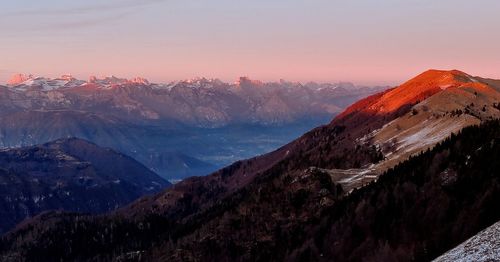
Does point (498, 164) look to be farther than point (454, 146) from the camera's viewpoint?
No

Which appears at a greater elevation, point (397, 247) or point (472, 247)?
point (472, 247)

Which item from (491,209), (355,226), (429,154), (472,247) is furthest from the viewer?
(429,154)

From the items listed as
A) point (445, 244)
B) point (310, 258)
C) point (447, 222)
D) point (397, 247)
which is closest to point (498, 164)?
point (447, 222)

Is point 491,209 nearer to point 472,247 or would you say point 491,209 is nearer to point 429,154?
point 472,247

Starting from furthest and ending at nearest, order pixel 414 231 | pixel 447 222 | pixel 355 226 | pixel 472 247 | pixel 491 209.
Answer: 1. pixel 355 226
2. pixel 414 231
3. pixel 447 222
4. pixel 491 209
5. pixel 472 247

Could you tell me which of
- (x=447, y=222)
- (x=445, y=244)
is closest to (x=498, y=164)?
(x=447, y=222)

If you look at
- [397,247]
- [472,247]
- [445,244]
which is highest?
[472,247]
